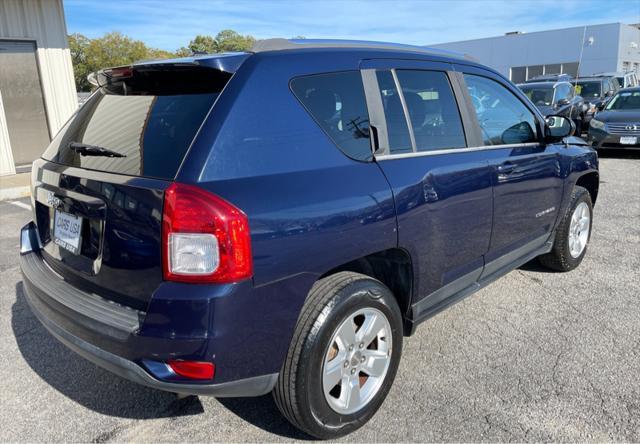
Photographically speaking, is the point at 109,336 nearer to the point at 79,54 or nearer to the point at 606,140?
the point at 606,140

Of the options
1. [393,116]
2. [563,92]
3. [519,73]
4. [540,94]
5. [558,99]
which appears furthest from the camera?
[519,73]

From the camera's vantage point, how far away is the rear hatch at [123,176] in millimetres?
2043

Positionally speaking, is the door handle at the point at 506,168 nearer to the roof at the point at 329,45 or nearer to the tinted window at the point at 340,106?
the roof at the point at 329,45

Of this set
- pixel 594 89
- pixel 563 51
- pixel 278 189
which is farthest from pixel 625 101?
pixel 563 51

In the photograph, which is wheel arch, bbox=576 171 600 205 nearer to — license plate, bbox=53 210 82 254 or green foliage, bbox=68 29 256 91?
license plate, bbox=53 210 82 254

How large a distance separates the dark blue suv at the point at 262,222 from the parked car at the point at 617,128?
9875 mm

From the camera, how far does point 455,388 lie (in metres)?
2.88

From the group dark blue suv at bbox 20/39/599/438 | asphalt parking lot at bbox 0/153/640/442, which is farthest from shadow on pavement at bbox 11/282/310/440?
dark blue suv at bbox 20/39/599/438

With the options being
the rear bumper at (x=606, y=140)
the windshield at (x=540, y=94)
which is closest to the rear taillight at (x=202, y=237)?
the rear bumper at (x=606, y=140)

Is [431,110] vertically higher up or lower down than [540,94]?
higher up

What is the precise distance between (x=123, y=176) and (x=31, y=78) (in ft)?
31.9

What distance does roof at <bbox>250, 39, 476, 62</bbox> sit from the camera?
92.1 inches

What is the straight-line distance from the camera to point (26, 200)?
26.3 feet

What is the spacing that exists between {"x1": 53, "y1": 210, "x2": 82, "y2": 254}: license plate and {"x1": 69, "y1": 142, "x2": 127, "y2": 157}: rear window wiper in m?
0.31
